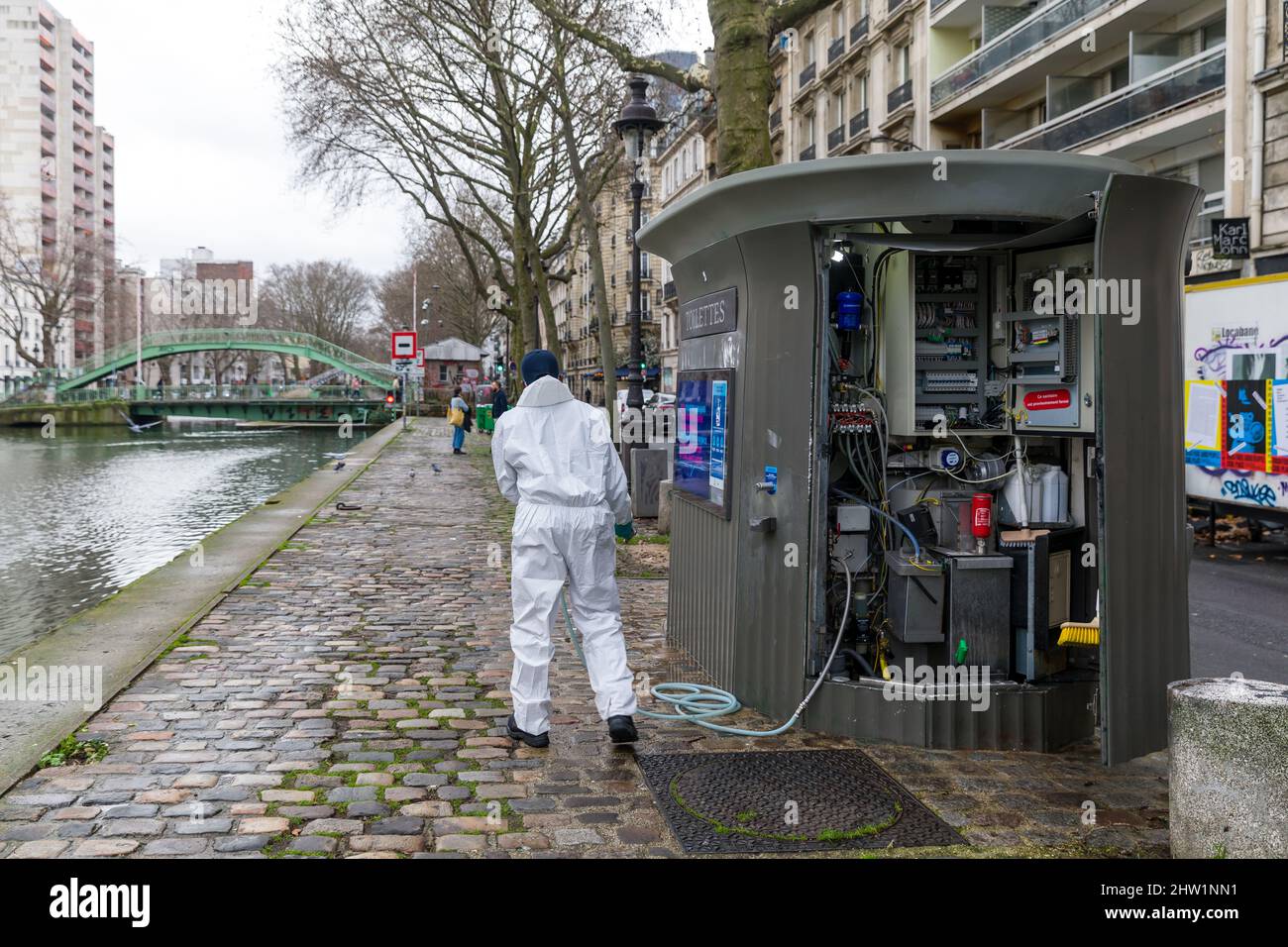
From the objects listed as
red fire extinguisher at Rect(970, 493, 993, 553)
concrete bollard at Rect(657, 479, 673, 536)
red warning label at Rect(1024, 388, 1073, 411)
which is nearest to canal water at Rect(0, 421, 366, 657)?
concrete bollard at Rect(657, 479, 673, 536)

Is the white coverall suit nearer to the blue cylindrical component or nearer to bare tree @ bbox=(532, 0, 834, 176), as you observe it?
the blue cylindrical component

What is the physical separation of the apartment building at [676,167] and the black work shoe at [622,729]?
5062 cm

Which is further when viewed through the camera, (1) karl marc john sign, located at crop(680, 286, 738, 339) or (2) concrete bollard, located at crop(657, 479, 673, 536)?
(2) concrete bollard, located at crop(657, 479, 673, 536)

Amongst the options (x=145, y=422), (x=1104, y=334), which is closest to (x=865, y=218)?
(x=1104, y=334)

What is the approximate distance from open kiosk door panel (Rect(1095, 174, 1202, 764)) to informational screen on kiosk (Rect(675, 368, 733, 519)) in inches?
83.2

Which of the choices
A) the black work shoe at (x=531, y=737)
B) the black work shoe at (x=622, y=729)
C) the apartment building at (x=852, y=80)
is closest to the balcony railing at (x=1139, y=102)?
the apartment building at (x=852, y=80)

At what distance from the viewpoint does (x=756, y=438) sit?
6070 millimetres

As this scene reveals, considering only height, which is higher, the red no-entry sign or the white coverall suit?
the red no-entry sign

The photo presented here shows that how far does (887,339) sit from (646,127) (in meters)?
10.5

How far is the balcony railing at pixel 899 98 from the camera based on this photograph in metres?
34.7

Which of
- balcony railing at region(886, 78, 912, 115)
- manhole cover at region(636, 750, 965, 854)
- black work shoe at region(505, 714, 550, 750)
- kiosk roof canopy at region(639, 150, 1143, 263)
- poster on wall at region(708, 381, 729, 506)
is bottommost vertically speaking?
manhole cover at region(636, 750, 965, 854)

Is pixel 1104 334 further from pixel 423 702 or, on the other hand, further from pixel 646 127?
pixel 646 127

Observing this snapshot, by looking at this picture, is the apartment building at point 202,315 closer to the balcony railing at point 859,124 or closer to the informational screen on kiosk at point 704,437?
the balcony railing at point 859,124

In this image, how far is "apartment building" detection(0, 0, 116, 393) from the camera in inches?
3678
